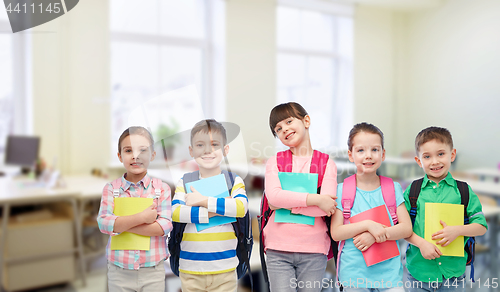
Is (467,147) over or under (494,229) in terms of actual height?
over

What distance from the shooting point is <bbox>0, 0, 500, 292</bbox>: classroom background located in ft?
4.26

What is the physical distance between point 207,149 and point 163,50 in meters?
2.83

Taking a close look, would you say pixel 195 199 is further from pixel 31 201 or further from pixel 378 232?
pixel 31 201

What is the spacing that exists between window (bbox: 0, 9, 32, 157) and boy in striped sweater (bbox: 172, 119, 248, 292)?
2334mm

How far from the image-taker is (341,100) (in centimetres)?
344

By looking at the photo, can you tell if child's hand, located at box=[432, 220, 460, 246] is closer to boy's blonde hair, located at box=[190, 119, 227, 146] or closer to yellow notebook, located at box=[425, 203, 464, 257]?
yellow notebook, located at box=[425, 203, 464, 257]

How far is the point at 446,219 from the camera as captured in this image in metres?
0.77

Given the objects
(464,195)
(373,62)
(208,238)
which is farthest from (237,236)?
(373,62)

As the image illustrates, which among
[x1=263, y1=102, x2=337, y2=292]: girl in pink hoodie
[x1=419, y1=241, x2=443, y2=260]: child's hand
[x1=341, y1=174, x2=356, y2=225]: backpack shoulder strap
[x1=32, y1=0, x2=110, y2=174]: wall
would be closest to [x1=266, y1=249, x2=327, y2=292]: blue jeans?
[x1=263, y1=102, x2=337, y2=292]: girl in pink hoodie

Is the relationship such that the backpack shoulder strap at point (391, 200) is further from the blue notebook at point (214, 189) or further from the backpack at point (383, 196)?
the blue notebook at point (214, 189)

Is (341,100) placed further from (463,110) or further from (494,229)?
(494,229)

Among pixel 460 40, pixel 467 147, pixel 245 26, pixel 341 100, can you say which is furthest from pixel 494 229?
pixel 245 26

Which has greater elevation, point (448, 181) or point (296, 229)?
point (448, 181)

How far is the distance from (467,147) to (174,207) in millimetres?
1768
